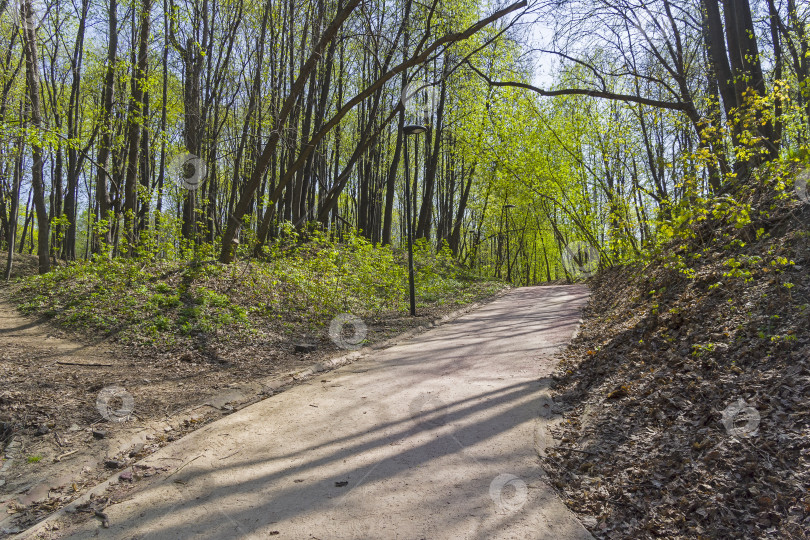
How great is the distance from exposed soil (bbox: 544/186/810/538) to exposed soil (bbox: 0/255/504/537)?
3.60m

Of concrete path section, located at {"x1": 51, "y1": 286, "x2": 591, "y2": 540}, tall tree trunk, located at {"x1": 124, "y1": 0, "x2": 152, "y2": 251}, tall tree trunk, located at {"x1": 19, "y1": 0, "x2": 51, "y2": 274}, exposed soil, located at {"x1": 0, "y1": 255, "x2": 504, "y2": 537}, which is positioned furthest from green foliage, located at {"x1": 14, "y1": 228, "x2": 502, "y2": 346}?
concrete path section, located at {"x1": 51, "y1": 286, "x2": 591, "y2": 540}

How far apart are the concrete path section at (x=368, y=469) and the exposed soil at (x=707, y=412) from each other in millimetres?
358

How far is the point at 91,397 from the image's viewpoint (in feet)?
15.8

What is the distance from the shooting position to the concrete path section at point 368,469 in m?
2.94

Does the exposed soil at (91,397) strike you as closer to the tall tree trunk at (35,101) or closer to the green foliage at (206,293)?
the green foliage at (206,293)

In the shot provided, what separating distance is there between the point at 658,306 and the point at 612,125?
10832 mm

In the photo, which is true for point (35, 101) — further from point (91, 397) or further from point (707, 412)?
point (707, 412)

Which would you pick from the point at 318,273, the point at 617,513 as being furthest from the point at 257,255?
the point at 617,513

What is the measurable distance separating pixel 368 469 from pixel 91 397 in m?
3.23

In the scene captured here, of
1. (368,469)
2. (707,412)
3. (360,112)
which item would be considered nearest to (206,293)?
(368,469)

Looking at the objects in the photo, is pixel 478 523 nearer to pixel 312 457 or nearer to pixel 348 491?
pixel 348 491

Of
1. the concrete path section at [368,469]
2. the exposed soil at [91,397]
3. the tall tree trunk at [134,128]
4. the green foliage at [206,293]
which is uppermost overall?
the tall tree trunk at [134,128]

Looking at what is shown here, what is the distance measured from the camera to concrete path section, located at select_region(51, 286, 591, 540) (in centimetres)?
294

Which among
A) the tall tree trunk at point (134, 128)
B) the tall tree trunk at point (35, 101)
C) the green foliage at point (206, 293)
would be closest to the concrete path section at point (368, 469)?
the green foliage at point (206, 293)
